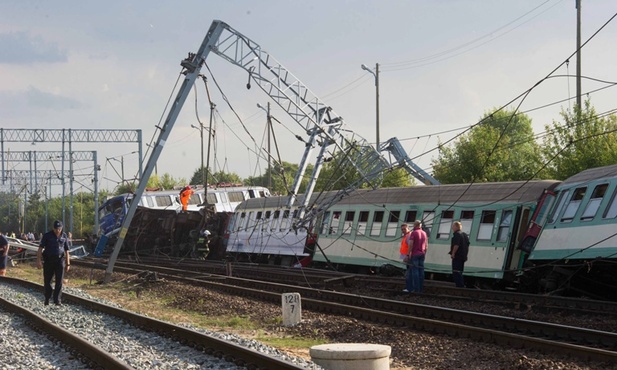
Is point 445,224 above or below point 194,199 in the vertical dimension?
below

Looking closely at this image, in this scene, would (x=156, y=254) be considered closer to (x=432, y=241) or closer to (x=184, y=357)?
(x=432, y=241)

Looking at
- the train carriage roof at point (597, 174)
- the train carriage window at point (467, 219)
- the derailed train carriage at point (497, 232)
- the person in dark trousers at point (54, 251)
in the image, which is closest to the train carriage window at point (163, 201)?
the derailed train carriage at point (497, 232)

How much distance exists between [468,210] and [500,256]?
7.26ft

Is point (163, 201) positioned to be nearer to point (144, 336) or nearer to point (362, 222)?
point (362, 222)

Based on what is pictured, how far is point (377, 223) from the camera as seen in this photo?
2844 cm

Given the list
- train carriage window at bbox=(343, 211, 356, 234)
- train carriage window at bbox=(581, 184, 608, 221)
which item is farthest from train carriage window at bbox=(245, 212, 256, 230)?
train carriage window at bbox=(581, 184, 608, 221)

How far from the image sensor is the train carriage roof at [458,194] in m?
21.9

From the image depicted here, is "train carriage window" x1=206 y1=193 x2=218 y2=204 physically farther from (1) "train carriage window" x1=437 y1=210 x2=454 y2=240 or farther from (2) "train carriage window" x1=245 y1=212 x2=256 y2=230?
(1) "train carriage window" x1=437 y1=210 x2=454 y2=240

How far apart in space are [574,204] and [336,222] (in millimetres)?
13254

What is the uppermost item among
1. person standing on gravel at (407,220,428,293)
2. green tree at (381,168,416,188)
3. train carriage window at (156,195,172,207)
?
green tree at (381,168,416,188)

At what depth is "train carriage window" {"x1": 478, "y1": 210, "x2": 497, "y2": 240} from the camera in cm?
2284

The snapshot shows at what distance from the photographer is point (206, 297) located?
21516 mm

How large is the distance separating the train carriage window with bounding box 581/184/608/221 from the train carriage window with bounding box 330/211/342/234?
13.5m

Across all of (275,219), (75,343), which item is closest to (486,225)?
(75,343)
